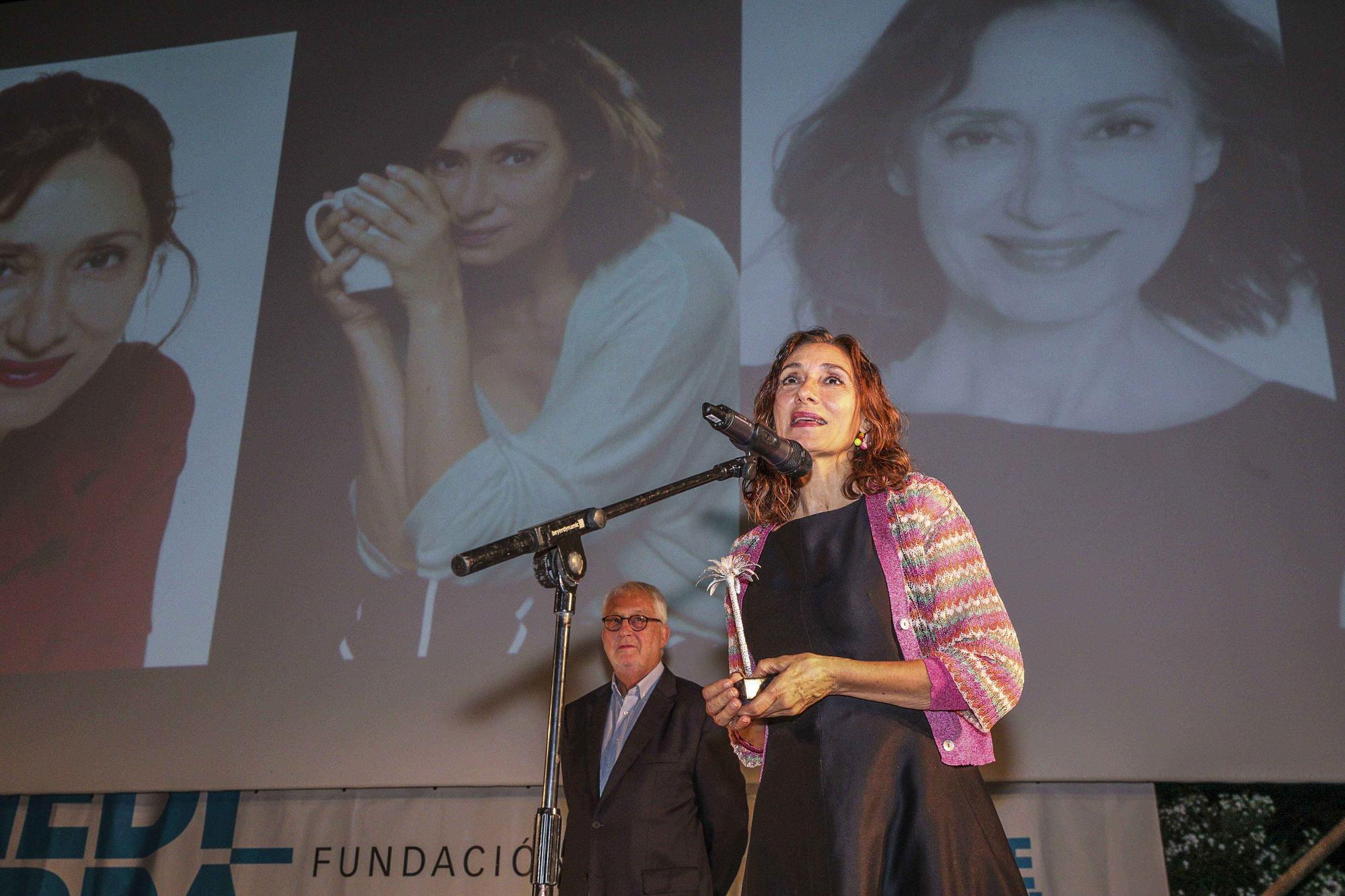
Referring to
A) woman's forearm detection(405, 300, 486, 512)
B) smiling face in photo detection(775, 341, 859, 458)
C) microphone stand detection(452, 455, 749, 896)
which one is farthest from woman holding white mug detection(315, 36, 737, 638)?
smiling face in photo detection(775, 341, 859, 458)

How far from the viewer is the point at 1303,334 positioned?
10.3 ft

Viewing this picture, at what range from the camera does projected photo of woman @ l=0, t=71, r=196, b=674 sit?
3.57 metres

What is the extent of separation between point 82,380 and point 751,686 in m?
3.44

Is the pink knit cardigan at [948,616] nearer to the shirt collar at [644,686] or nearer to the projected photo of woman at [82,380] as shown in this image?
the shirt collar at [644,686]

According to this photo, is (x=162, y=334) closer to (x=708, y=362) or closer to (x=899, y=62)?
(x=708, y=362)

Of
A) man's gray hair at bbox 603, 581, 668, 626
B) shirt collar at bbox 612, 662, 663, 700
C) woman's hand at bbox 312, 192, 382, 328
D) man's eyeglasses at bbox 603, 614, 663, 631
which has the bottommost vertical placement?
shirt collar at bbox 612, 662, 663, 700

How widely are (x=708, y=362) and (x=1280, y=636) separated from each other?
1802 mm

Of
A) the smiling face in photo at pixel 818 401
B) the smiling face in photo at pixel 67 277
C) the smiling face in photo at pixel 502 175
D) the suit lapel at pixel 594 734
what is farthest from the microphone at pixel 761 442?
the smiling face in photo at pixel 67 277

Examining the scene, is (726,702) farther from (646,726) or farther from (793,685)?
(646,726)

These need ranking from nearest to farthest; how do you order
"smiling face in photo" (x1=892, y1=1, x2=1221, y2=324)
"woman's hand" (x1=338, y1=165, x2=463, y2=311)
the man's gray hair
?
the man's gray hair → "smiling face in photo" (x1=892, y1=1, x2=1221, y2=324) → "woman's hand" (x1=338, y1=165, x2=463, y2=311)

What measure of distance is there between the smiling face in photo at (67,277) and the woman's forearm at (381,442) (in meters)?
1.00

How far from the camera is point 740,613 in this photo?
154cm

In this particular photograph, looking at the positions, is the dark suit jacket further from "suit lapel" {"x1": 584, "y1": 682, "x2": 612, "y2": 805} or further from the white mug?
the white mug

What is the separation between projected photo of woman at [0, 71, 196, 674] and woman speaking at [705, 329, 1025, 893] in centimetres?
268
